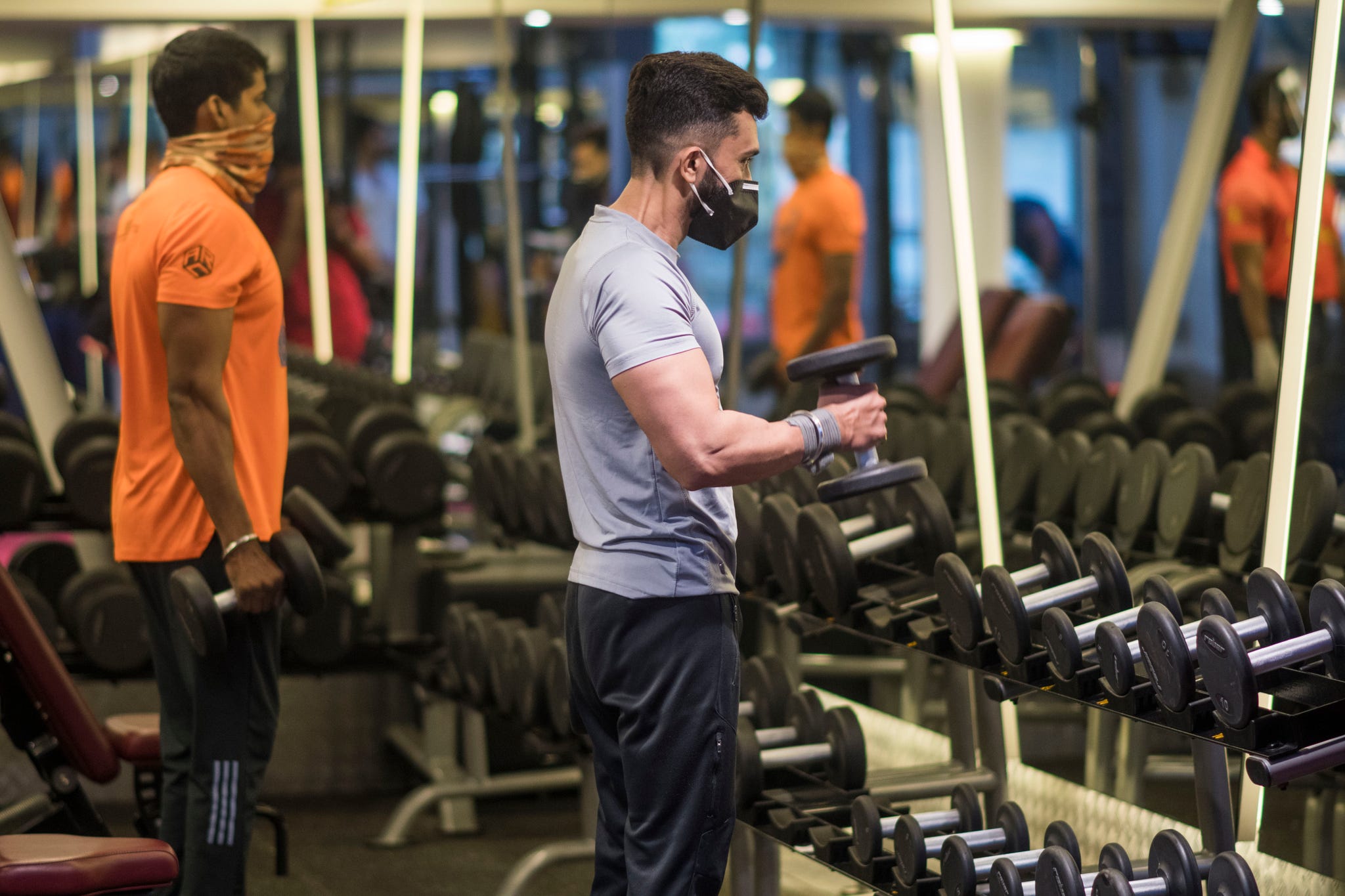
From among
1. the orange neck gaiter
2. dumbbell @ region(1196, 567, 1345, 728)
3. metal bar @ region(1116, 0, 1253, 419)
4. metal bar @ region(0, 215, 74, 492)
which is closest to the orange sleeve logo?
the orange neck gaiter

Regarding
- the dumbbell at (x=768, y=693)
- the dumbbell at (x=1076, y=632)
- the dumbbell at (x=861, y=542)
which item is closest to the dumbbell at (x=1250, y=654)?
the dumbbell at (x=1076, y=632)

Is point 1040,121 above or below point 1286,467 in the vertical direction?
above

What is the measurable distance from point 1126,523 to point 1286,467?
0.96 m

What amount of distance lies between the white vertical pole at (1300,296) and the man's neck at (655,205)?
818 mm

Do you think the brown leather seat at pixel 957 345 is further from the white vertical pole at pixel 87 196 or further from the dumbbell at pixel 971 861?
the white vertical pole at pixel 87 196

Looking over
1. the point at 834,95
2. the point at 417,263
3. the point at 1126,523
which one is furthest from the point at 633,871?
the point at 834,95

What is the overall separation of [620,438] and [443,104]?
6.21 metres

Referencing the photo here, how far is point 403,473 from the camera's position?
371 centimetres

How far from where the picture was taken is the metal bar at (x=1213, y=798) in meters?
1.93

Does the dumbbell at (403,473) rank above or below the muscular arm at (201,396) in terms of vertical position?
below

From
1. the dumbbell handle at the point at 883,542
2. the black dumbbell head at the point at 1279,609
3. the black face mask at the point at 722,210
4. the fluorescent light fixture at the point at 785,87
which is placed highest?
the fluorescent light fixture at the point at 785,87

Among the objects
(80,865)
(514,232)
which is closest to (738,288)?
(514,232)

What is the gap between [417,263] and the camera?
780 cm

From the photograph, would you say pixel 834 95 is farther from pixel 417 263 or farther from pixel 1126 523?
pixel 1126 523
